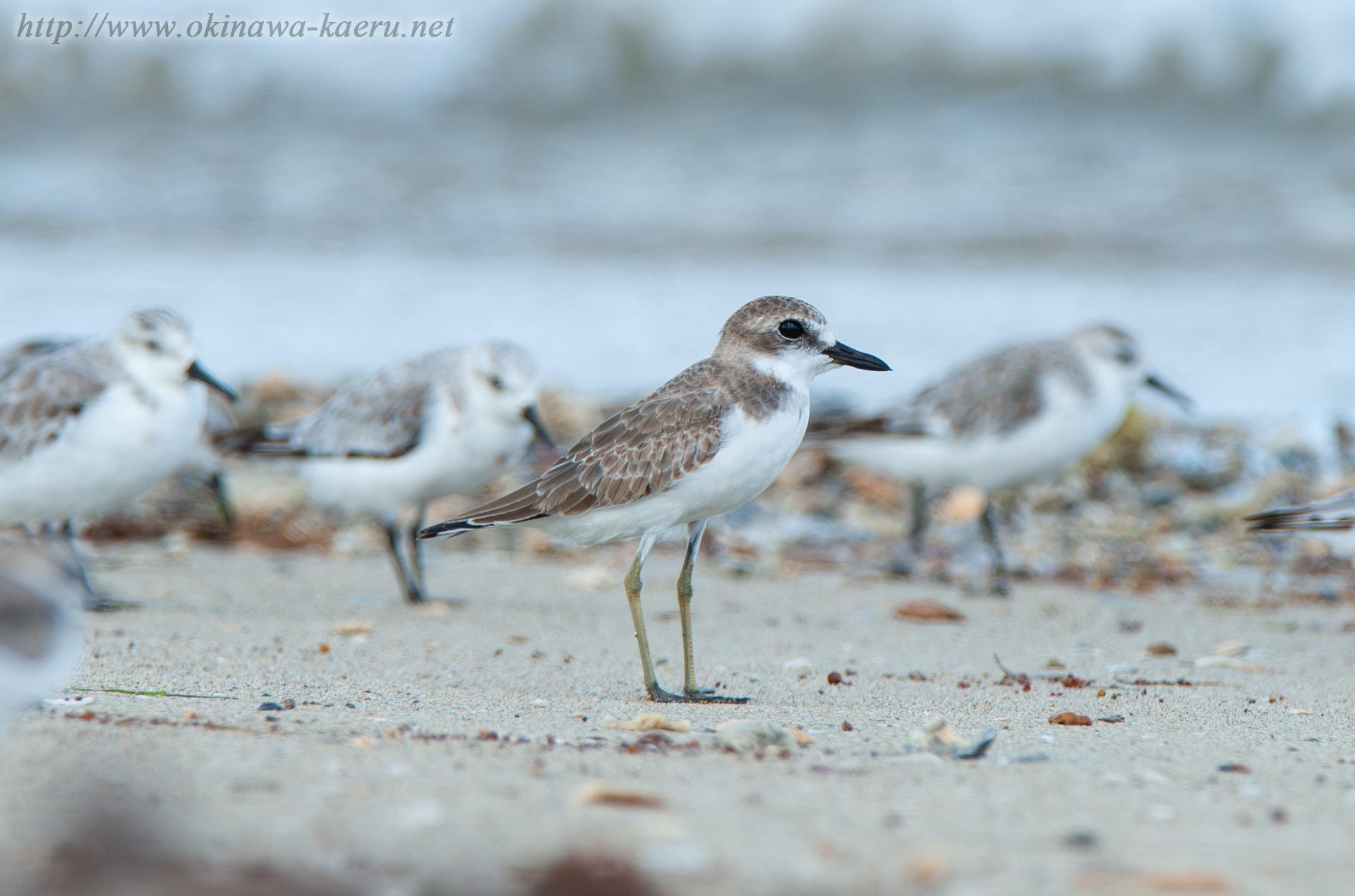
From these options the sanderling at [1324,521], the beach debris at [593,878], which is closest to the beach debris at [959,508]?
the sanderling at [1324,521]

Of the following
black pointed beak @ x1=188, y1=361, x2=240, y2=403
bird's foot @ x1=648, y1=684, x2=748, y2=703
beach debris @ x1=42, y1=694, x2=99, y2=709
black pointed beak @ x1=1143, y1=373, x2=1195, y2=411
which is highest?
black pointed beak @ x1=188, y1=361, x2=240, y2=403

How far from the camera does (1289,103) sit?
17000mm

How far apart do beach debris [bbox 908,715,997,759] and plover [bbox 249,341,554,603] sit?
111 inches

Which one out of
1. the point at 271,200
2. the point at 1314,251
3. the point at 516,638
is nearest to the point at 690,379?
the point at 516,638

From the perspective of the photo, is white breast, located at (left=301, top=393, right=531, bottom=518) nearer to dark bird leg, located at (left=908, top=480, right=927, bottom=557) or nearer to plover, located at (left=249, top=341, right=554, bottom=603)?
plover, located at (left=249, top=341, right=554, bottom=603)

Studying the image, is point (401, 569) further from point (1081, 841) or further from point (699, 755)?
point (1081, 841)

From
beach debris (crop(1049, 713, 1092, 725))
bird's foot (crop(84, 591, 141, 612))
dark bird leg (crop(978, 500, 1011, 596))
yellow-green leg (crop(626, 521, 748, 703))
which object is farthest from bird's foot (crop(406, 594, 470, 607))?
beach debris (crop(1049, 713, 1092, 725))

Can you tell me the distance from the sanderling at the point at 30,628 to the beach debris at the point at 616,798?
3.87 feet

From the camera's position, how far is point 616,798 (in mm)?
2633

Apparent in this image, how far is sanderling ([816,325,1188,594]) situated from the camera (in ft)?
22.6

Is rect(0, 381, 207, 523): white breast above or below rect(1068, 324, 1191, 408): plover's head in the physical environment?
below

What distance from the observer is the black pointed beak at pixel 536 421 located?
583 centimetres

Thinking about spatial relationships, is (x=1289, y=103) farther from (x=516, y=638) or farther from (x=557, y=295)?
(x=516, y=638)

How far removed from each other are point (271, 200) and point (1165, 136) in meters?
10.6
